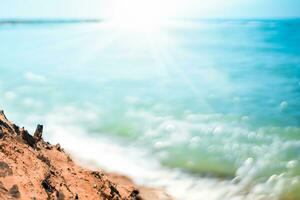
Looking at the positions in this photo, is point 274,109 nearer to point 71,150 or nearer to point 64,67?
point 71,150

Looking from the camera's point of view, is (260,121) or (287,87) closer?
(260,121)

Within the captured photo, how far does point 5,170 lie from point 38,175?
3.03 feet

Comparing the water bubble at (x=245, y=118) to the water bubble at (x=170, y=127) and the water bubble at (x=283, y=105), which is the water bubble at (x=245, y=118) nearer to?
the water bubble at (x=283, y=105)

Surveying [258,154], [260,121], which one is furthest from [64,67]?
[258,154]

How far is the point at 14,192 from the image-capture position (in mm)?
8211

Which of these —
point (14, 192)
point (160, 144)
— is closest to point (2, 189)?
point (14, 192)

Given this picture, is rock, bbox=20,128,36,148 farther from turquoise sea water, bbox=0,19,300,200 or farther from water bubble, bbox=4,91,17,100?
water bubble, bbox=4,91,17,100

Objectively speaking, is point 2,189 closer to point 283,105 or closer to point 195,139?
point 195,139

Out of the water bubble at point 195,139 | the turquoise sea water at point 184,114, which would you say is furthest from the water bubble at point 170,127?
the water bubble at point 195,139

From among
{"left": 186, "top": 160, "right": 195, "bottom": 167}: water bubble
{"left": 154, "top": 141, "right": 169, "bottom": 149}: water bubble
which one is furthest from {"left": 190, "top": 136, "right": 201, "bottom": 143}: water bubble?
{"left": 186, "top": 160, "right": 195, "bottom": 167}: water bubble

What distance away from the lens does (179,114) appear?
30922mm

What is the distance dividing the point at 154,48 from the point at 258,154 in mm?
66707

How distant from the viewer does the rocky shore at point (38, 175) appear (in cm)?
854

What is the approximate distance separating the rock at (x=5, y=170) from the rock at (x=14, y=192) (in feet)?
1.31
